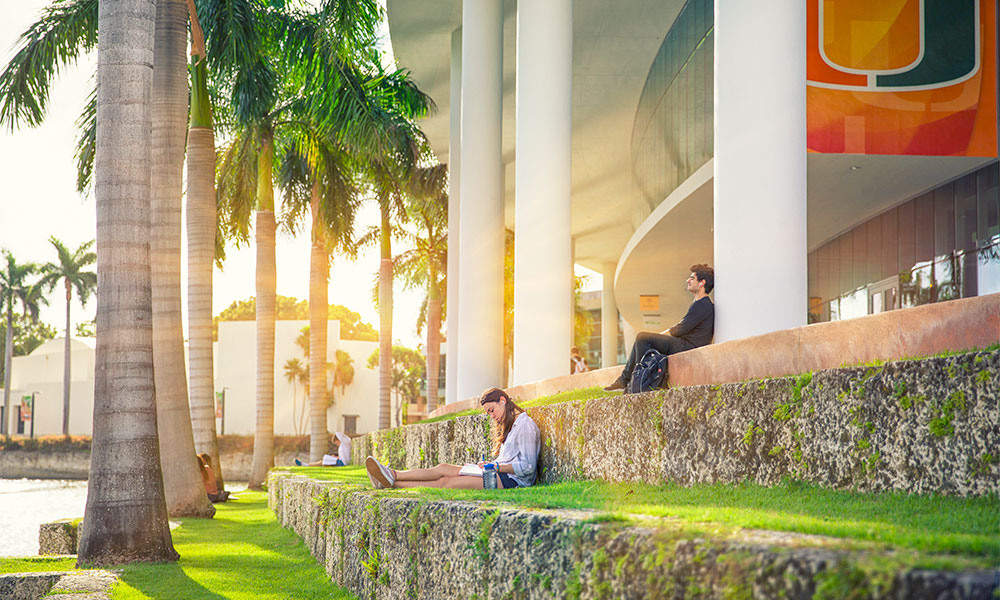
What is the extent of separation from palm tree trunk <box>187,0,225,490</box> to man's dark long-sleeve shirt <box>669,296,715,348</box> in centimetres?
1211

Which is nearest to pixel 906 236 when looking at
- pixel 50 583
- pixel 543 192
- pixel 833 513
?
pixel 543 192

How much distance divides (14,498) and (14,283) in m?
44.7

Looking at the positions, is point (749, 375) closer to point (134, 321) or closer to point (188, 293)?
point (134, 321)

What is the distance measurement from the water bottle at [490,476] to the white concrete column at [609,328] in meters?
35.7

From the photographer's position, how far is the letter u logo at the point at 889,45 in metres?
14.7

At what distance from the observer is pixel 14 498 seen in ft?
104

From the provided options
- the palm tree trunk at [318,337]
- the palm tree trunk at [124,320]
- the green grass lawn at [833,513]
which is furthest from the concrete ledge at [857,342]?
the palm tree trunk at [318,337]

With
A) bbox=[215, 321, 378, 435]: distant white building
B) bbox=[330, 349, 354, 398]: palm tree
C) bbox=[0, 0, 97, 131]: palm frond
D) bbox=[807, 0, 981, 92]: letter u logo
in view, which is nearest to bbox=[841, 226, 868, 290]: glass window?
bbox=[807, 0, 981, 92]: letter u logo

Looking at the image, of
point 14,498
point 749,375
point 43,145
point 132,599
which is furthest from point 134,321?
point 14,498

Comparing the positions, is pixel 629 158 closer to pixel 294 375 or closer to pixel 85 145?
pixel 85 145

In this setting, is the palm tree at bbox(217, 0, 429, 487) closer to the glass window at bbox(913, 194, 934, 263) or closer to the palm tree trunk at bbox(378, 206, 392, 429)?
the palm tree trunk at bbox(378, 206, 392, 429)

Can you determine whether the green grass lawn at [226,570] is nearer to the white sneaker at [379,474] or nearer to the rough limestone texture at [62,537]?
the white sneaker at [379,474]

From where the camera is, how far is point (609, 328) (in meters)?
45.2

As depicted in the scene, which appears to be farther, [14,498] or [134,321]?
[14,498]
